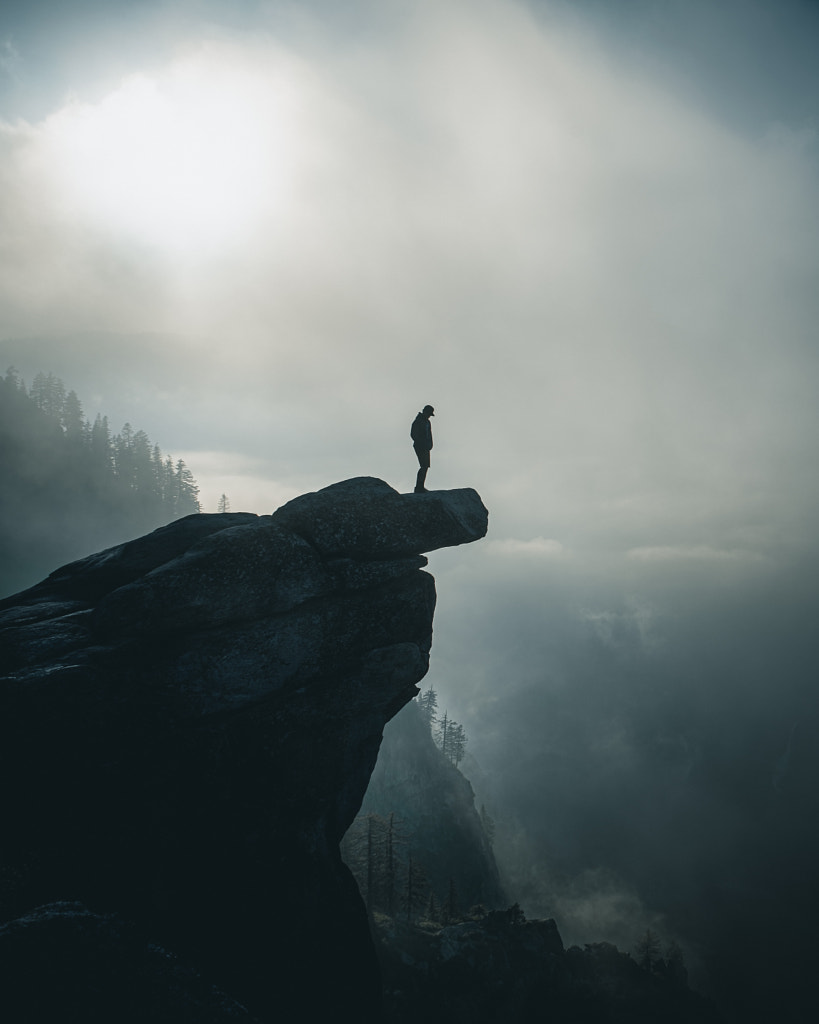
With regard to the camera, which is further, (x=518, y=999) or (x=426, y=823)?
(x=426, y=823)

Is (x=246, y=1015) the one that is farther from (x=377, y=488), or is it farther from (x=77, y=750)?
(x=377, y=488)

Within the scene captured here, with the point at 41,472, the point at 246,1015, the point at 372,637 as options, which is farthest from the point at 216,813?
the point at 41,472

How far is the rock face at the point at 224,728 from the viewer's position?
14883mm

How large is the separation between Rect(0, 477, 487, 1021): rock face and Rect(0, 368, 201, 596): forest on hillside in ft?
459

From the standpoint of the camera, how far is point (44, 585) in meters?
22.0

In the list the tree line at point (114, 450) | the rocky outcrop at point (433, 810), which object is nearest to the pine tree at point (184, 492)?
the tree line at point (114, 450)

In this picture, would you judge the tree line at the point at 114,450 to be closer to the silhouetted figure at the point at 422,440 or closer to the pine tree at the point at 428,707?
the pine tree at the point at 428,707

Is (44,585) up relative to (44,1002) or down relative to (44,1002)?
up

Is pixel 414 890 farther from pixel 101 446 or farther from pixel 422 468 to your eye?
pixel 101 446

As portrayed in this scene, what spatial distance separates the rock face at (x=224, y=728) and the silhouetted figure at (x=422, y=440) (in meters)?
4.25

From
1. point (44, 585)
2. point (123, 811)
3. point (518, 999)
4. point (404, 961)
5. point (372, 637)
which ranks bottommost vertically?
point (518, 999)

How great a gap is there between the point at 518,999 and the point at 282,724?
162 feet

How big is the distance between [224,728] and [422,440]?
18.3 m

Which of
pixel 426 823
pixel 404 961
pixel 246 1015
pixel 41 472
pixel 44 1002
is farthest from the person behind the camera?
pixel 41 472
